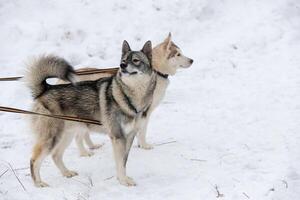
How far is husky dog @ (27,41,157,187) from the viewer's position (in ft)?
15.1

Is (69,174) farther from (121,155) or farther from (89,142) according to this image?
(89,142)

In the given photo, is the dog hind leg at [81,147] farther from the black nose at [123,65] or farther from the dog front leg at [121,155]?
the black nose at [123,65]

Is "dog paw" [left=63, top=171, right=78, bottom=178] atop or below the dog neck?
below

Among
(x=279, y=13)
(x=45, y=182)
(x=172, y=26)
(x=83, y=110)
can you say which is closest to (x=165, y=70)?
(x=83, y=110)

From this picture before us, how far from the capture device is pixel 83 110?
4.80 metres

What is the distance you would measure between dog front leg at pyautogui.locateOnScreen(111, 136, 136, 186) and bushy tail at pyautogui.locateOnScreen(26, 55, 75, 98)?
775mm

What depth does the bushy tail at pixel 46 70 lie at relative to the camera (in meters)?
4.58

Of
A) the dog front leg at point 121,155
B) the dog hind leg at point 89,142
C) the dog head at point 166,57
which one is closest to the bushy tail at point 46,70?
the dog front leg at point 121,155

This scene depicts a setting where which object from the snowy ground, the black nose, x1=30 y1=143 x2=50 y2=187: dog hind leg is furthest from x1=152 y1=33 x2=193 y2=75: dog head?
x1=30 y1=143 x2=50 y2=187: dog hind leg

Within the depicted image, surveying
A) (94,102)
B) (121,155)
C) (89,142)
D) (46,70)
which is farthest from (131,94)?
(89,142)

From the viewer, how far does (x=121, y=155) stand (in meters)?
4.82

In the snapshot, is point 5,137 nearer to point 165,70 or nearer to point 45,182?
point 45,182

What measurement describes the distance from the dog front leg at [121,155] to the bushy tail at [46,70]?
2.54 ft

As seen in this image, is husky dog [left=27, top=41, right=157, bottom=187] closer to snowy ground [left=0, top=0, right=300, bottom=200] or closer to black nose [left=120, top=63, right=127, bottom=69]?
black nose [left=120, top=63, right=127, bottom=69]
